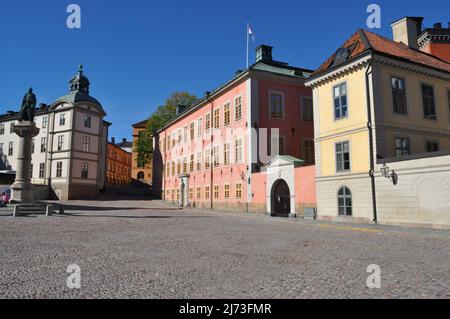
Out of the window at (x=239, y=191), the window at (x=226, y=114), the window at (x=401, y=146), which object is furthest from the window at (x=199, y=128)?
the window at (x=401, y=146)

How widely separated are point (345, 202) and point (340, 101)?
18.8ft

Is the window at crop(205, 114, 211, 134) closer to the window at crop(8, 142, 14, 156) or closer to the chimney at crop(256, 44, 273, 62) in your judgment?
the chimney at crop(256, 44, 273, 62)

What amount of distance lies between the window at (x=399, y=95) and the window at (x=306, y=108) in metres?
10.7

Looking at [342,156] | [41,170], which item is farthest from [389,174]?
[41,170]

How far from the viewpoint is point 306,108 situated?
99.9 ft

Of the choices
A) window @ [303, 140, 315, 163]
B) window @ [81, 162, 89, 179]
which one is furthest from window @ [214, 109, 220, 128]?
window @ [81, 162, 89, 179]

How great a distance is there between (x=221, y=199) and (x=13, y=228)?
2013cm

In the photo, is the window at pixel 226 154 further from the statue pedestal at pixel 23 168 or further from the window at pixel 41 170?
the window at pixel 41 170

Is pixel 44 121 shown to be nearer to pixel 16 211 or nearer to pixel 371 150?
pixel 16 211

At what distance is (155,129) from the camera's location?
56188 mm

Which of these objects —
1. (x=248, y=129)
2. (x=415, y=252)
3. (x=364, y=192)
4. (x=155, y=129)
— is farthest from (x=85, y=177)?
(x=415, y=252)

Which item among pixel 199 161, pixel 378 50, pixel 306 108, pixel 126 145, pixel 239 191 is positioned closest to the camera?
pixel 378 50
